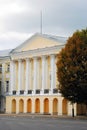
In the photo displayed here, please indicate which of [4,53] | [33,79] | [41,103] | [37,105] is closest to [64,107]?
[41,103]

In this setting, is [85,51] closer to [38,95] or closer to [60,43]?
[60,43]

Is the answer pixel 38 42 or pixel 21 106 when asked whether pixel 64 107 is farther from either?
pixel 38 42

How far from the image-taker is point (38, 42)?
3250 inches

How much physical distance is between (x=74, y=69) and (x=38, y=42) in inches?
874

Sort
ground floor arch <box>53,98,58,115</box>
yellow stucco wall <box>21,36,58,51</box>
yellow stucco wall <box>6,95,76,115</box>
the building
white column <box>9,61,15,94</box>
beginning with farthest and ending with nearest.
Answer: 1. white column <box>9,61,15,94</box>
2. yellow stucco wall <box>21,36,58,51</box>
3. the building
4. ground floor arch <box>53,98,58,115</box>
5. yellow stucco wall <box>6,95,76,115</box>

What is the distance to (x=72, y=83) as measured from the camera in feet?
201

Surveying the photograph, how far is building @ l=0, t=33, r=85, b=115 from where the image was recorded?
78062 mm

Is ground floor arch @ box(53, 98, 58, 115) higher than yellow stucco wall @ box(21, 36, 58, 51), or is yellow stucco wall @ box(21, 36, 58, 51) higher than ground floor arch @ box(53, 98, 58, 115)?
yellow stucco wall @ box(21, 36, 58, 51)

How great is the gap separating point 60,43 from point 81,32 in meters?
13.5

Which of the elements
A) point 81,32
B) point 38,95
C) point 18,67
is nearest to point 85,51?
point 81,32

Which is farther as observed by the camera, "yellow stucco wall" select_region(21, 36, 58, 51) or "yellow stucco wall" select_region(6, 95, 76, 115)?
"yellow stucco wall" select_region(21, 36, 58, 51)

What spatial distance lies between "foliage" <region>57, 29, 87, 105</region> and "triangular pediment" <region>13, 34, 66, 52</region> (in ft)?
47.1

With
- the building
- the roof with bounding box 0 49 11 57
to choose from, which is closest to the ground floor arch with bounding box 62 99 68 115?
the building

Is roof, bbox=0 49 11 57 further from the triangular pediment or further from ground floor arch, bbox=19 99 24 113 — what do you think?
ground floor arch, bbox=19 99 24 113
